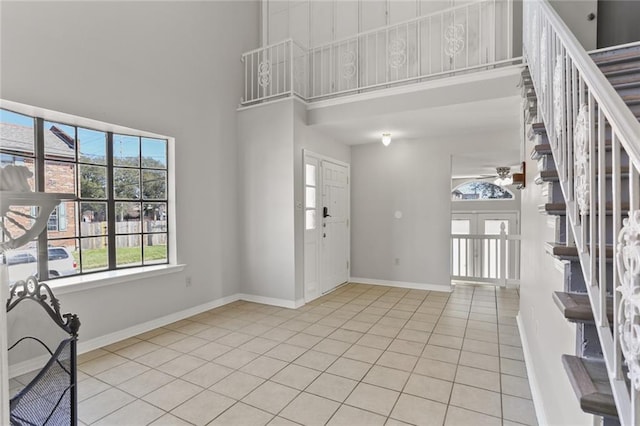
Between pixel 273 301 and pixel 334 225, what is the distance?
1.66 meters

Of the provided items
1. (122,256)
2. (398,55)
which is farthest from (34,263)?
(398,55)

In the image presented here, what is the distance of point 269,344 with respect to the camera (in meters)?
3.19

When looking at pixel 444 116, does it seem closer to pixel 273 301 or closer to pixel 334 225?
pixel 334 225

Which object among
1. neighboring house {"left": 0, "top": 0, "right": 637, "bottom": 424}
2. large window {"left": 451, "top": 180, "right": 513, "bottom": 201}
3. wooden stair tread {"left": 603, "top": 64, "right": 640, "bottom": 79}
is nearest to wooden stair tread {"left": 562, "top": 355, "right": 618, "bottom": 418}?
neighboring house {"left": 0, "top": 0, "right": 637, "bottom": 424}

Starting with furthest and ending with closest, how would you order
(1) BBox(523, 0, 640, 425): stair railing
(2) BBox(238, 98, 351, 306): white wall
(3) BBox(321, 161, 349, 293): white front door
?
(3) BBox(321, 161, 349, 293): white front door
(2) BBox(238, 98, 351, 306): white wall
(1) BBox(523, 0, 640, 425): stair railing

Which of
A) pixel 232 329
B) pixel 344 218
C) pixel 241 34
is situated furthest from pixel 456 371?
pixel 241 34

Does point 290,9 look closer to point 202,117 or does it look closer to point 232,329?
point 202,117

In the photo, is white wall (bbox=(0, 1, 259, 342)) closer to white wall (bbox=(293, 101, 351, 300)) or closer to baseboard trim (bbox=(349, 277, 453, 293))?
white wall (bbox=(293, 101, 351, 300))

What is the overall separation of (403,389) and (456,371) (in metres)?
0.57

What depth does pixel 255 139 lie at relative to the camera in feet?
15.0

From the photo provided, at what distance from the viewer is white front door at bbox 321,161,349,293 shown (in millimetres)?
5102

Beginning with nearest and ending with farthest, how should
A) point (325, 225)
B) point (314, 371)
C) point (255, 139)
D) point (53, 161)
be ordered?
point (314, 371) < point (53, 161) < point (255, 139) < point (325, 225)

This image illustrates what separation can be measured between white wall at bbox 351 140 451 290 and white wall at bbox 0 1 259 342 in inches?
93.6

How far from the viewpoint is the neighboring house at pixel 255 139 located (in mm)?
2764
